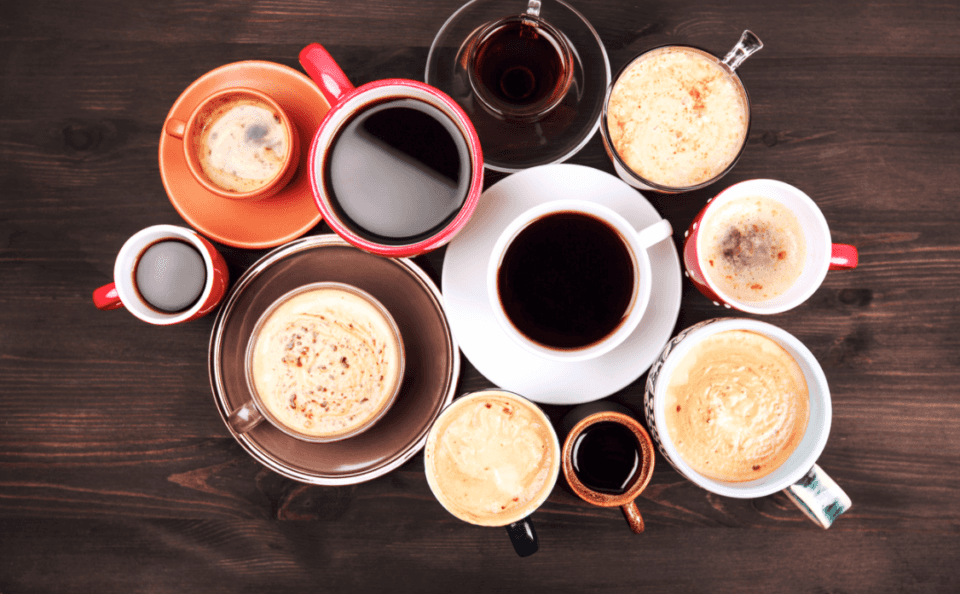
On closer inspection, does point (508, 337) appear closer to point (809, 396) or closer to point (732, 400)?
point (732, 400)

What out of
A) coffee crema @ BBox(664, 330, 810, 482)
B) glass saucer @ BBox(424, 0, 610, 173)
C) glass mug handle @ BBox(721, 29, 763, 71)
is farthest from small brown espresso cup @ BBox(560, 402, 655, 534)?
glass mug handle @ BBox(721, 29, 763, 71)

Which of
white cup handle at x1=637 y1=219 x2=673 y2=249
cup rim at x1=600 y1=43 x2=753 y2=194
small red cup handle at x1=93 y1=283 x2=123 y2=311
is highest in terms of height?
cup rim at x1=600 y1=43 x2=753 y2=194

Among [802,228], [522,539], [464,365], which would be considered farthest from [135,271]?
[802,228]

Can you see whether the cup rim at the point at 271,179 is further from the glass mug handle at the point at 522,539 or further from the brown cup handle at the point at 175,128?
the glass mug handle at the point at 522,539

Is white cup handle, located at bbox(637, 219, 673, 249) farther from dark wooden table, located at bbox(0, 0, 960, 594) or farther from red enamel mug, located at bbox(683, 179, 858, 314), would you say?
dark wooden table, located at bbox(0, 0, 960, 594)

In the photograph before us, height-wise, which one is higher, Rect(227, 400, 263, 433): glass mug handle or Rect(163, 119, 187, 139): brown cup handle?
Rect(163, 119, 187, 139): brown cup handle

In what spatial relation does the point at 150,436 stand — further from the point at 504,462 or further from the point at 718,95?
the point at 718,95

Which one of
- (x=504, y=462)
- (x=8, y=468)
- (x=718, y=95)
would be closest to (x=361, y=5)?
(x=718, y=95)

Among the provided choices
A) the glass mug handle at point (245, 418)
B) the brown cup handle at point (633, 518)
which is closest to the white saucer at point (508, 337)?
the brown cup handle at point (633, 518)
